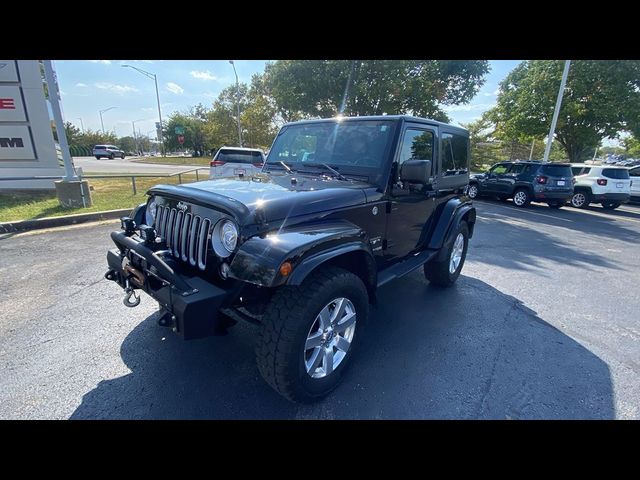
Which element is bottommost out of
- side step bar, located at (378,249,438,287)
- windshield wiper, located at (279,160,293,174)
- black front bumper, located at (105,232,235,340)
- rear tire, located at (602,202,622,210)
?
rear tire, located at (602,202,622,210)

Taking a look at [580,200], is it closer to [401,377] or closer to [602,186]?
[602,186]

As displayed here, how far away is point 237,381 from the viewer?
250cm

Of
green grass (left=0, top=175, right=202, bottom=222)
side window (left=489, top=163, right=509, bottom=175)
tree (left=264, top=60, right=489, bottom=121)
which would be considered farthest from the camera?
tree (left=264, top=60, right=489, bottom=121)

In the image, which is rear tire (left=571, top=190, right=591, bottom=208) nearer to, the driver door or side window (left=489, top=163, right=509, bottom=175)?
side window (left=489, top=163, right=509, bottom=175)

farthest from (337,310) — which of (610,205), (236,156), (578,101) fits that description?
(578,101)

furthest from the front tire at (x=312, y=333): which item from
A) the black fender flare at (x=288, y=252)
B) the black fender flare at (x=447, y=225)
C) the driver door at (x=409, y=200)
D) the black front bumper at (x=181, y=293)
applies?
the black fender flare at (x=447, y=225)

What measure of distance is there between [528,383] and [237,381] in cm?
233

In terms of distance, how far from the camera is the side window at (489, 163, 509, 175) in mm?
13086

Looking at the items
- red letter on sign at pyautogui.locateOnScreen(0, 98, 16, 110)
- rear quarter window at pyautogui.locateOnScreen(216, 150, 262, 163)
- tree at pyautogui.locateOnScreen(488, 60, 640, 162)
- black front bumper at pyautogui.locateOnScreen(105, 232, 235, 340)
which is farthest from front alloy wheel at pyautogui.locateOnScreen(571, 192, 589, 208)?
red letter on sign at pyautogui.locateOnScreen(0, 98, 16, 110)

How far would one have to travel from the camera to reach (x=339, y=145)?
129 inches

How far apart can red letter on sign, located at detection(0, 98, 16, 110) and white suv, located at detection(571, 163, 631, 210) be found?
64.9ft

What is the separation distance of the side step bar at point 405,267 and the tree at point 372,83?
39.1 ft
